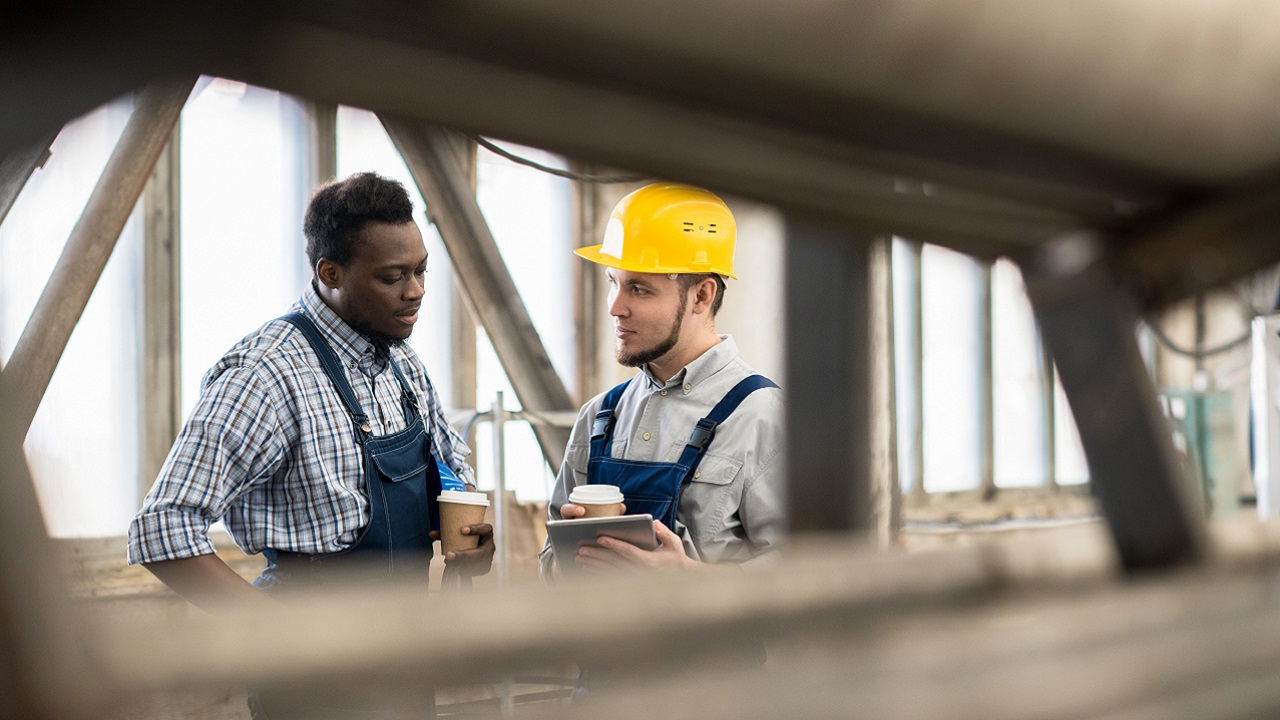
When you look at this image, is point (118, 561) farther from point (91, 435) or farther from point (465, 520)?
point (465, 520)

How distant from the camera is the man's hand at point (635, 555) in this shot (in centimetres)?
151

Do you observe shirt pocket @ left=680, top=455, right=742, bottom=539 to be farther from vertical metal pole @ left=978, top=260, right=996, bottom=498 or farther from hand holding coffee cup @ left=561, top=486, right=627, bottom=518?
vertical metal pole @ left=978, top=260, right=996, bottom=498

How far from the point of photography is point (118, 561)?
4828 mm

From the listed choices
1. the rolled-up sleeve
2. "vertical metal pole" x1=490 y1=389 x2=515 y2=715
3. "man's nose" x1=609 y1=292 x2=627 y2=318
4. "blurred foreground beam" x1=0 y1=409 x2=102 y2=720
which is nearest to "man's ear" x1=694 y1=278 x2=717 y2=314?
"man's nose" x1=609 y1=292 x2=627 y2=318

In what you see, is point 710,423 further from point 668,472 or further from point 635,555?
point 635,555

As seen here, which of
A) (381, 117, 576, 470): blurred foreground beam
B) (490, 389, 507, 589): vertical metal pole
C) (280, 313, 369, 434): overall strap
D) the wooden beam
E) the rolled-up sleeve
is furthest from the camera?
the wooden beam

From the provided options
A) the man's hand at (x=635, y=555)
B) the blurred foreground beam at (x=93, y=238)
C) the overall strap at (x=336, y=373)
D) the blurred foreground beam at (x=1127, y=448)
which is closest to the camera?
the blurred foreground beam at (x=1127, y=448)

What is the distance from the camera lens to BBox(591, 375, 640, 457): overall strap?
1.87 meters

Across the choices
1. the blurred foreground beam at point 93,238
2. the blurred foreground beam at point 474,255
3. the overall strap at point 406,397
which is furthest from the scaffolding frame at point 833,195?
the blurred foreground beam at point 474,255

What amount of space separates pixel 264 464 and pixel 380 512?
0.20 meters

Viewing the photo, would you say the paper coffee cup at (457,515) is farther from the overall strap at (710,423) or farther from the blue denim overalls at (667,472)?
the overall strap at (710,423)

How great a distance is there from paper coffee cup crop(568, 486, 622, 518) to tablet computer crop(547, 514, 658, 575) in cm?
6

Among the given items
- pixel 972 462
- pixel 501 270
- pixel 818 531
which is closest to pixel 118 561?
pixel 501 270

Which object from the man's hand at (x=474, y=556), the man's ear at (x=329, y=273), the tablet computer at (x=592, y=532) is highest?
the man's ear at (x=329, y=273)
